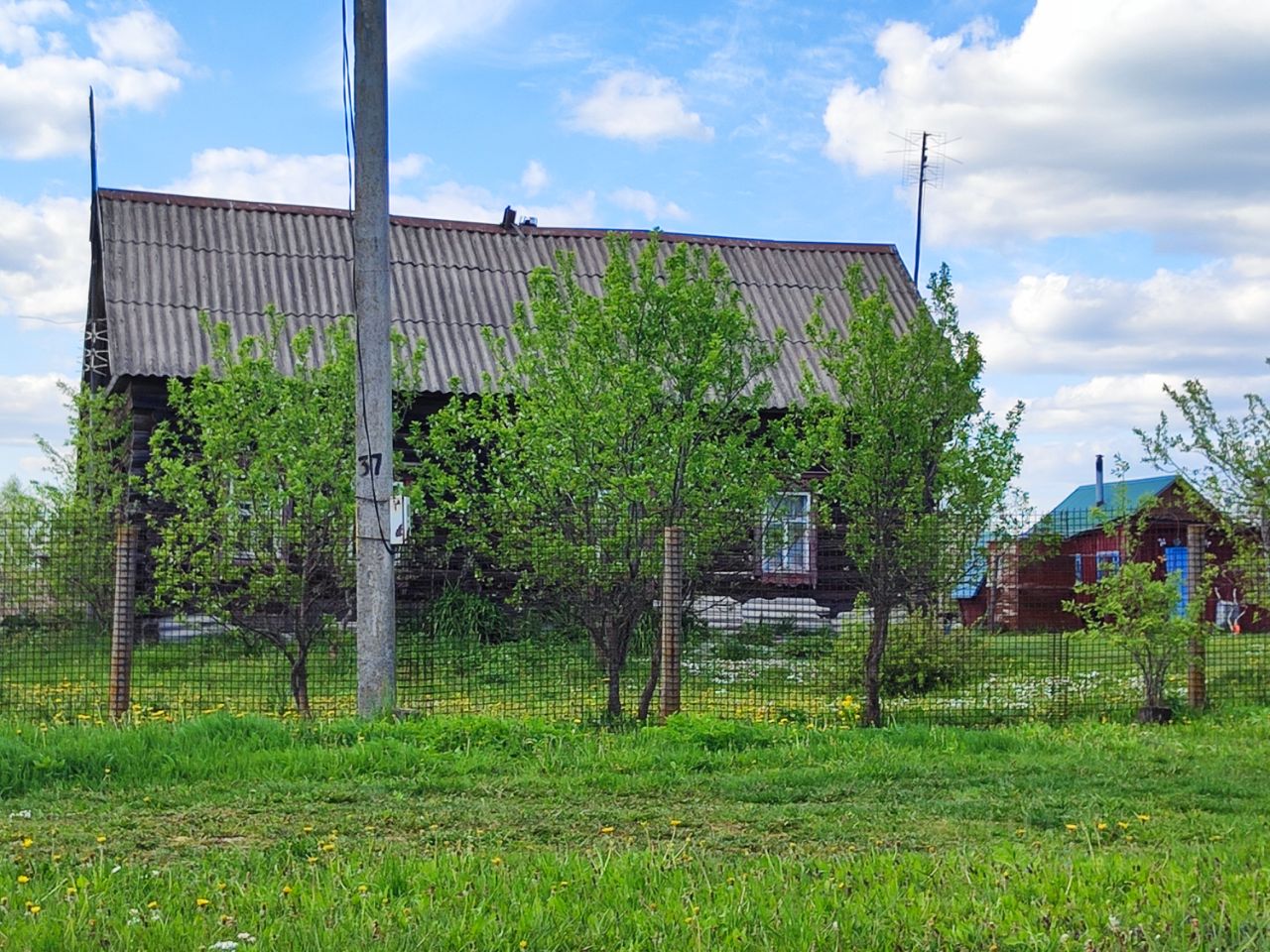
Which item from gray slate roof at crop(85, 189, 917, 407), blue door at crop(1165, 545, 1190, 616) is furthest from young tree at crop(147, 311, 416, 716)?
blue door at crop(1165, 545, 1190, 616)

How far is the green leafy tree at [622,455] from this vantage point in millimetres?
11297

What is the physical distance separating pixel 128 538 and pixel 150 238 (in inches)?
507

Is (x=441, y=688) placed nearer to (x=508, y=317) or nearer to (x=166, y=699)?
(x=166, y=699)

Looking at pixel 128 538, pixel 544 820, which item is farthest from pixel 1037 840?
pixel 128 538

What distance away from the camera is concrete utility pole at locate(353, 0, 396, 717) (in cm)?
990

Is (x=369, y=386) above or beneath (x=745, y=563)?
above

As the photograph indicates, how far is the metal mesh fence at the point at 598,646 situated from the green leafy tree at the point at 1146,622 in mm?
190

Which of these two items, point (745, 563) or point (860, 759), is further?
point (745, 563)

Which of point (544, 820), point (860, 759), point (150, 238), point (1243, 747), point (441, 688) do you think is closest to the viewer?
point (544, 820)

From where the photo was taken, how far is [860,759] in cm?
871

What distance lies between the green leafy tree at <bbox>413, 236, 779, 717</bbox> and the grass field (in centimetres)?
182

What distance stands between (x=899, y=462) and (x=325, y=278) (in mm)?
13397

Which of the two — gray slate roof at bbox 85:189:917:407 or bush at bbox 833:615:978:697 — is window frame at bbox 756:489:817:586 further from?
gray slate roof at bbox 85:189:917:407

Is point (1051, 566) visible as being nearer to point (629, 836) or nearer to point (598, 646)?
point (598, 646)
